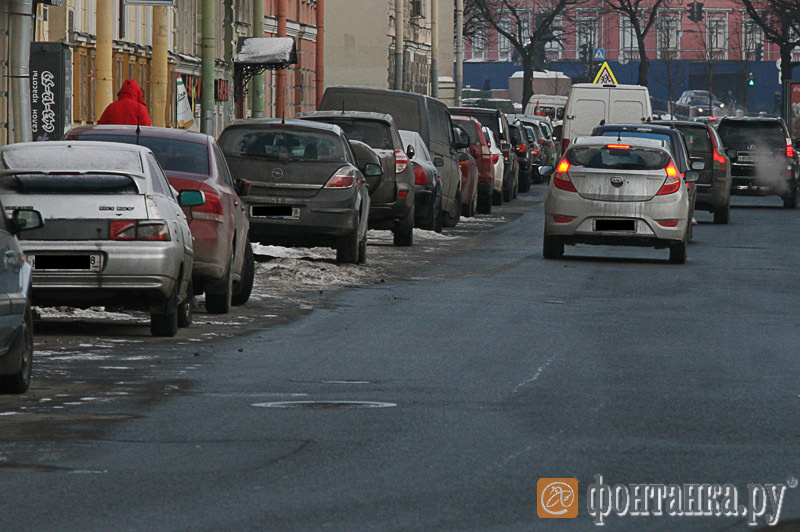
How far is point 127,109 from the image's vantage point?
23078 millimetres

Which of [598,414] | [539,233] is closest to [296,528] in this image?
[598,414]

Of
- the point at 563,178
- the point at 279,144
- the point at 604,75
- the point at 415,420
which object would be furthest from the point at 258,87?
the point at 415,420

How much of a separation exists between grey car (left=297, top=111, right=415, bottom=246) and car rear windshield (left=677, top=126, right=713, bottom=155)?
384 inches

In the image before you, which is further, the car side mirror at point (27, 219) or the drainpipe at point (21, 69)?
the drainpipe at point (21, 69)

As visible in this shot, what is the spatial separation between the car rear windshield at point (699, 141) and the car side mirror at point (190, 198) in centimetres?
2055

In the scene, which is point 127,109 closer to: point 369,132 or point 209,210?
point 369,132

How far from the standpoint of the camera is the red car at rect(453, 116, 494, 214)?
123 feet

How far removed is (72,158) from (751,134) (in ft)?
96.0

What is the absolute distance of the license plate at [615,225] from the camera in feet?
75.6

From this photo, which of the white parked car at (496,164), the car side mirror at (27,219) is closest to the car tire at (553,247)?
the car side mirror at (27,219)

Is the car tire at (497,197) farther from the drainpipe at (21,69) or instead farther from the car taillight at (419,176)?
the drainpipe at (21,69)

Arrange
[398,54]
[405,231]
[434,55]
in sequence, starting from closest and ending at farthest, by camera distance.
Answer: [405,231], [398,54], [434,55]

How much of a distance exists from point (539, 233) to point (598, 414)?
21388 mm

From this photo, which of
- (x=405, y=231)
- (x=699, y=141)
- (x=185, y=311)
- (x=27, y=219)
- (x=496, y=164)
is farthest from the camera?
(x=496, y=164)
